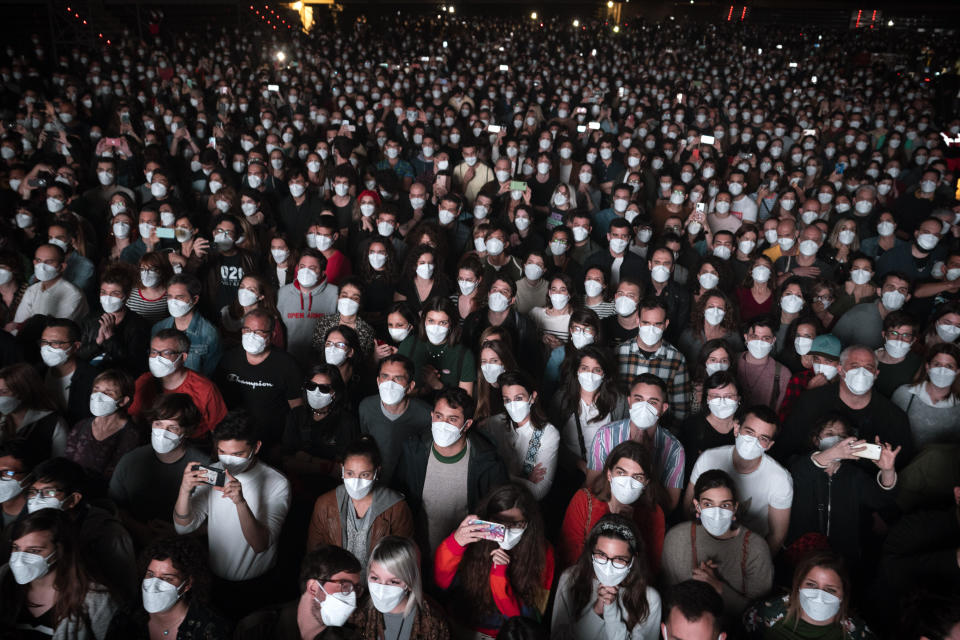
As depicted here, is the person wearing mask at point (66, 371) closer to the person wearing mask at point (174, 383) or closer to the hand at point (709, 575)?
the person wearing mask at point (174, 383)

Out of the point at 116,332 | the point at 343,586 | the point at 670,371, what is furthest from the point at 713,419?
the point at 116,332

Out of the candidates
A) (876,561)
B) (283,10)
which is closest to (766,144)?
(876,561)

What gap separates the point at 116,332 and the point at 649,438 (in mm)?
4718

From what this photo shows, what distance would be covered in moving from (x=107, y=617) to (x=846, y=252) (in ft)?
30.0

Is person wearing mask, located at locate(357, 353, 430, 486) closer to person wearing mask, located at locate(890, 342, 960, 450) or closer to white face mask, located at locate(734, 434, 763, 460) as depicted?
white face mask, located at locate(734, 434, 763, 460)

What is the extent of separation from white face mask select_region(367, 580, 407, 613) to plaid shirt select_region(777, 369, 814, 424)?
12.3ft

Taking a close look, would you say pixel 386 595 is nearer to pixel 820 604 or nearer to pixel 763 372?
pixel 820 604

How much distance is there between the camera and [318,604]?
3273mm

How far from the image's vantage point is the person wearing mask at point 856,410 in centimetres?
476

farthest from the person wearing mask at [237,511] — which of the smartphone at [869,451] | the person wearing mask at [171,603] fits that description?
the smartphone at [869,451]

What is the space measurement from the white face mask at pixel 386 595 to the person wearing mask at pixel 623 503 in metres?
1.33

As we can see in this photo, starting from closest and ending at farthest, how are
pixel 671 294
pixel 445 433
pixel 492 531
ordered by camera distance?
pixel 492 531 → pixel 445 433 → pixel 671 294

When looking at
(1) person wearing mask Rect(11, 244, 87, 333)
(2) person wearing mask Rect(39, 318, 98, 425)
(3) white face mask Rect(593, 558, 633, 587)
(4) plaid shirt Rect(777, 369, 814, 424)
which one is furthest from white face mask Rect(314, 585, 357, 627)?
(1) person wearing mask Rect(11, 244, 87, 333)

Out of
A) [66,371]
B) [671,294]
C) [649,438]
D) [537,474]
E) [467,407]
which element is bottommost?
[537,474]
